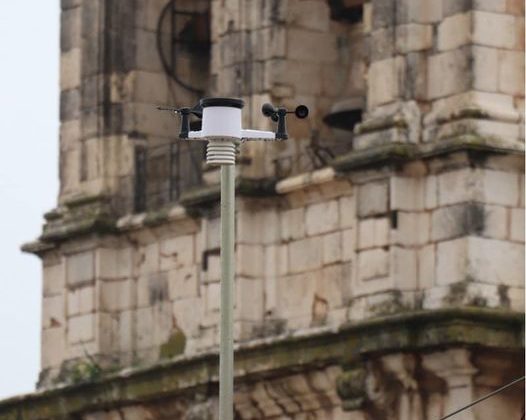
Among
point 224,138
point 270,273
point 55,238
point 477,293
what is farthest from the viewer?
point 55,238

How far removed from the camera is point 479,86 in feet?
121

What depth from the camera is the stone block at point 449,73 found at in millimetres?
36875

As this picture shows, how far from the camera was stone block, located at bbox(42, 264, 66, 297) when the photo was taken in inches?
1645

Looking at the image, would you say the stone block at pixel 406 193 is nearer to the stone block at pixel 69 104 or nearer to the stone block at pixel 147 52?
the stone block at pixel 147 52

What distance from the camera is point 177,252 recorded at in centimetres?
4028

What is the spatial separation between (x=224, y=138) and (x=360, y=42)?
10.8 meters

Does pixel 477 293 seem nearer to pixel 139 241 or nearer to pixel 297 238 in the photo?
pixel 297 238

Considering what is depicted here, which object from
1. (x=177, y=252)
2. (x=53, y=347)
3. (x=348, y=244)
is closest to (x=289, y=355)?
(x=348, y=244)

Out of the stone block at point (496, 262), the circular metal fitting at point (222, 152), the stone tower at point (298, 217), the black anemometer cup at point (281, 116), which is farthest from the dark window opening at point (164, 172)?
the circular metal fitting at point (222, 152)

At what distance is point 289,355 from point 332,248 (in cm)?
106

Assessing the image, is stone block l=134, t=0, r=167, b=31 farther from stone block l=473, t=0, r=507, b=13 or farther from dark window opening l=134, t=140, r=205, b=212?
stone block l=473, t=0, r=507, b=13

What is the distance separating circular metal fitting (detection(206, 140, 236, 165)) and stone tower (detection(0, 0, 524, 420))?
300 inches

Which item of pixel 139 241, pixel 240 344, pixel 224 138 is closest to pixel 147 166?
pixel 139 241

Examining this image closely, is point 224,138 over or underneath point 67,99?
underneath
